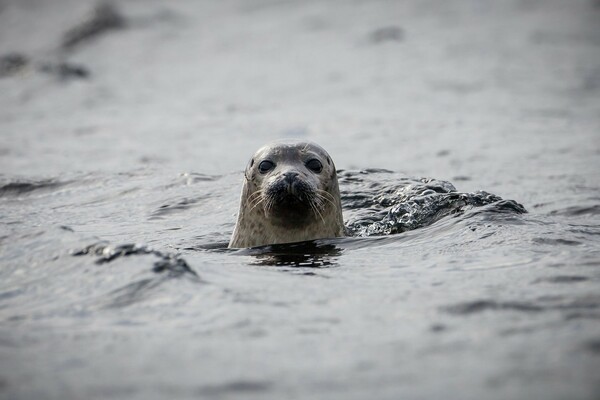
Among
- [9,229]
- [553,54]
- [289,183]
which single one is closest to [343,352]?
[289,183]

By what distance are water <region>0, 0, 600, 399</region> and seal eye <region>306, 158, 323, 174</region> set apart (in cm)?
76

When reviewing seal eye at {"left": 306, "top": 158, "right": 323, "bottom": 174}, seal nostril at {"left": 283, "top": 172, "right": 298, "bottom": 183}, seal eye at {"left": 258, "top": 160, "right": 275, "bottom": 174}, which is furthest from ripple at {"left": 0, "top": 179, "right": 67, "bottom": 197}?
seal nostril at {"left": 283, "top": 172, "right": 298, "bottom": 183}

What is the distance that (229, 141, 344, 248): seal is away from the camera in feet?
25.1

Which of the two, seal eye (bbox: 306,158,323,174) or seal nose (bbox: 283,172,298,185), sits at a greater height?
seal eye (bbox: 306,158,323,174)

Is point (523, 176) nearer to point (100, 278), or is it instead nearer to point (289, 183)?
point (289, 183)

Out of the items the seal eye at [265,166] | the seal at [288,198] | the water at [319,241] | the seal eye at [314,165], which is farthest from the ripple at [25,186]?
the seal eye at [314,165]

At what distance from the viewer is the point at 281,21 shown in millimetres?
29672

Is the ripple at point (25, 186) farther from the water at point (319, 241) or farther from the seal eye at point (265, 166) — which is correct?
the seal eye at point (265, 166)

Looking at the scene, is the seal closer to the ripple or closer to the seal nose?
the seal nose

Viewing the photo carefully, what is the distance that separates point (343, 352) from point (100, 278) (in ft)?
6.51

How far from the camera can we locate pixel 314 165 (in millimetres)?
8258

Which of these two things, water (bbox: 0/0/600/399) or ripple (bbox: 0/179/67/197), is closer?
water (bbox: 0/0/600/399)

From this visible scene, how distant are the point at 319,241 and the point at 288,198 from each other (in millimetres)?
504

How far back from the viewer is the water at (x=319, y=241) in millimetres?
4508
